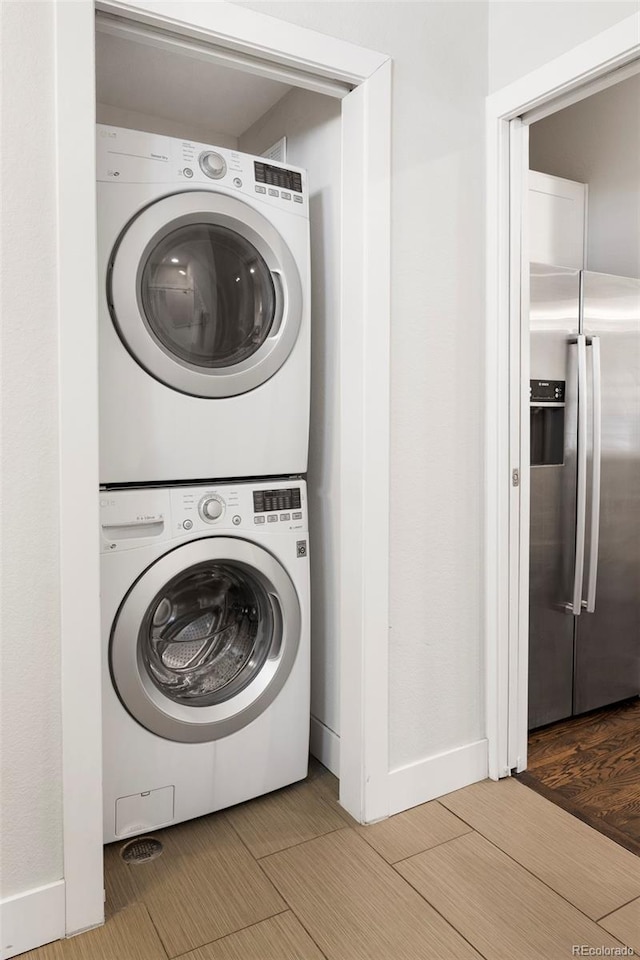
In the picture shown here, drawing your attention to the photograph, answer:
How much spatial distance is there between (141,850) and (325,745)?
26.5 inches

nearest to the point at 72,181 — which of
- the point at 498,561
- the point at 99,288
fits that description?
the point at 99,288

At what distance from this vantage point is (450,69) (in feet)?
6.51

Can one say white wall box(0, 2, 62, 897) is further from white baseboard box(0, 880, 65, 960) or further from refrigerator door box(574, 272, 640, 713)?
refrigerator door box(574, 272, 640, 713)

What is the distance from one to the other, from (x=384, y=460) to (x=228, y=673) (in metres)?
0.79

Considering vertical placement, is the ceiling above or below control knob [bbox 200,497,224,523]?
above

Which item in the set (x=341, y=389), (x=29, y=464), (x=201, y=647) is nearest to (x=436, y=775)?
(x=201, y=647)

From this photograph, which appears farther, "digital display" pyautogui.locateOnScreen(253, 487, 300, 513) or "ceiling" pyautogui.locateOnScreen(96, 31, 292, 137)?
"ceiling" pyautogui.locateOnScreen(96, 31, 292, 137)

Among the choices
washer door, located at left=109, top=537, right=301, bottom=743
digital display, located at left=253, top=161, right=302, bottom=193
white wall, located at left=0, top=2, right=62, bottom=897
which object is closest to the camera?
white wall, located at left=0, top=2, right=62, bottom=897

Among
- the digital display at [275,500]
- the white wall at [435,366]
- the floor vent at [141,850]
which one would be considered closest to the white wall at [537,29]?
the white wall at [435,366]

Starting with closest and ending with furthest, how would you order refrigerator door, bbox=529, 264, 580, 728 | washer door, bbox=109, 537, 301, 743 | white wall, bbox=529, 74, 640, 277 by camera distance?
washer door, bbox=109, 537, 301, 743 → refrigerator door, bbox=529, 264, 580, 728 → white wall, bbox=529, 74, 640, 277

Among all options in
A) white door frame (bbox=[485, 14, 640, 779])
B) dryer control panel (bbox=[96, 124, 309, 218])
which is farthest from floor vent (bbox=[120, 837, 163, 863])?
dryer control panel (bbox=[96, 124, 309, 218])

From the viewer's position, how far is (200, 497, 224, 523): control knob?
1.86 m

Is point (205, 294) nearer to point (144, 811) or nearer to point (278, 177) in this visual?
point (278, 177)

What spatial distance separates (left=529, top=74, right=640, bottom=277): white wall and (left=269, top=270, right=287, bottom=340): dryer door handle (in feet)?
5.72
